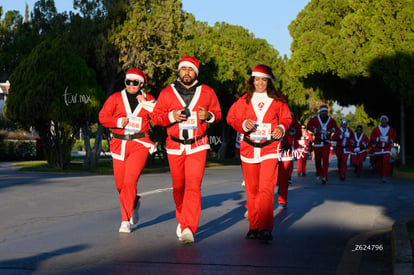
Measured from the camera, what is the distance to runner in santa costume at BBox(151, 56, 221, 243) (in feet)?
27.0

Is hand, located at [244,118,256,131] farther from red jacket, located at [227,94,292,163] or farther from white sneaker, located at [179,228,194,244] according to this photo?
white sneaker, located at [179,228,194,244]

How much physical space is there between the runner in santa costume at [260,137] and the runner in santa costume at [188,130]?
399 mm

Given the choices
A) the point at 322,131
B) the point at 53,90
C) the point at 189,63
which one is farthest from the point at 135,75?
the point at 53,90

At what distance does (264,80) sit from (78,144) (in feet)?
174

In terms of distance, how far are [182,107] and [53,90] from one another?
1793 centimetres

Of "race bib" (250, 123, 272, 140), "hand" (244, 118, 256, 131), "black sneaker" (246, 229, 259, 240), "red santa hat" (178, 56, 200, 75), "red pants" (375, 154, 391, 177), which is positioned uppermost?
"red santa hat" (178, 56, 200, 75)

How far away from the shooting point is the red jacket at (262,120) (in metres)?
8.52

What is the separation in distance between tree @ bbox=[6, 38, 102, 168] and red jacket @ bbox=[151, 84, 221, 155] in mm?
17266

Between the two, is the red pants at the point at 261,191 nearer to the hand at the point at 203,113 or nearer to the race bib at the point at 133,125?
the hand at the point at 203,113

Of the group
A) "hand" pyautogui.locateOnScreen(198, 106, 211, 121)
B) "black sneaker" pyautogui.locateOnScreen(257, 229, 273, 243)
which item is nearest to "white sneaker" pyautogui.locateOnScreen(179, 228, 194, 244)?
"black sneaker" pyautogui.locateOnScreen(257, 229, 273, 243)

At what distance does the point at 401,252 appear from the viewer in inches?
270

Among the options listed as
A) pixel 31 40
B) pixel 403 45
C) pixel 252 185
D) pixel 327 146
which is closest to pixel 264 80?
pixel 252 185

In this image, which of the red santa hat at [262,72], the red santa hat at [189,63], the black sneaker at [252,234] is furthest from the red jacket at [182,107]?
the black sneaker at [252,234]

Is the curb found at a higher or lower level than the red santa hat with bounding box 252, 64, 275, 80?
lower
